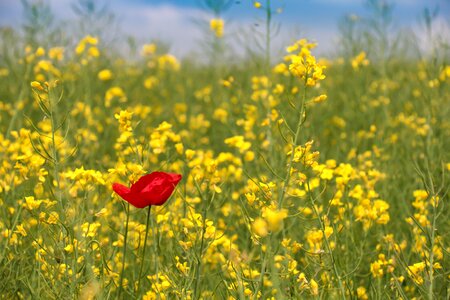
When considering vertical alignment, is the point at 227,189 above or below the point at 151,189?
below

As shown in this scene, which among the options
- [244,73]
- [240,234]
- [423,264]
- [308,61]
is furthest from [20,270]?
[244,73]

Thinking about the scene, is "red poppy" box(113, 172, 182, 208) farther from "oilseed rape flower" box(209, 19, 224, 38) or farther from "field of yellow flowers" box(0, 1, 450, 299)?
"oilseed rape flower" box(209, 19, 224, 38)

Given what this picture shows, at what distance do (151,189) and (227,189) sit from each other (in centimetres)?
150

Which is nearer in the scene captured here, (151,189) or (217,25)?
(151,189)

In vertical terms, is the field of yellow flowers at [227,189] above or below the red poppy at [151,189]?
below

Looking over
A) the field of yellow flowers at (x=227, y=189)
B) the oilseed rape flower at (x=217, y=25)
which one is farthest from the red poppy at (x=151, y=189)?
the oilseed rape flower at (x=217, y=25)

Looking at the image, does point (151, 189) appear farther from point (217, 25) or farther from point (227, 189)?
point (217, 25)

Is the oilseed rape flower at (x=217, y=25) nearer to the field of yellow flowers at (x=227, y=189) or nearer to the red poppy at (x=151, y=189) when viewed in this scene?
the field of yellow flowers at (x=227, y=189)

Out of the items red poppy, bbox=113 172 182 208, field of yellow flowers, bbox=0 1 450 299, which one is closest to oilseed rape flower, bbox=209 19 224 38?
field of yellow flowers, bbox=0 1 450 299

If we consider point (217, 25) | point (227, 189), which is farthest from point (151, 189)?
point (217, 25)

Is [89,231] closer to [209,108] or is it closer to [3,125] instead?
[3,125]

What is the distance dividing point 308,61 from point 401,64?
243 inches

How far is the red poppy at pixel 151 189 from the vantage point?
5.28 ft

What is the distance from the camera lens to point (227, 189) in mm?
3092
